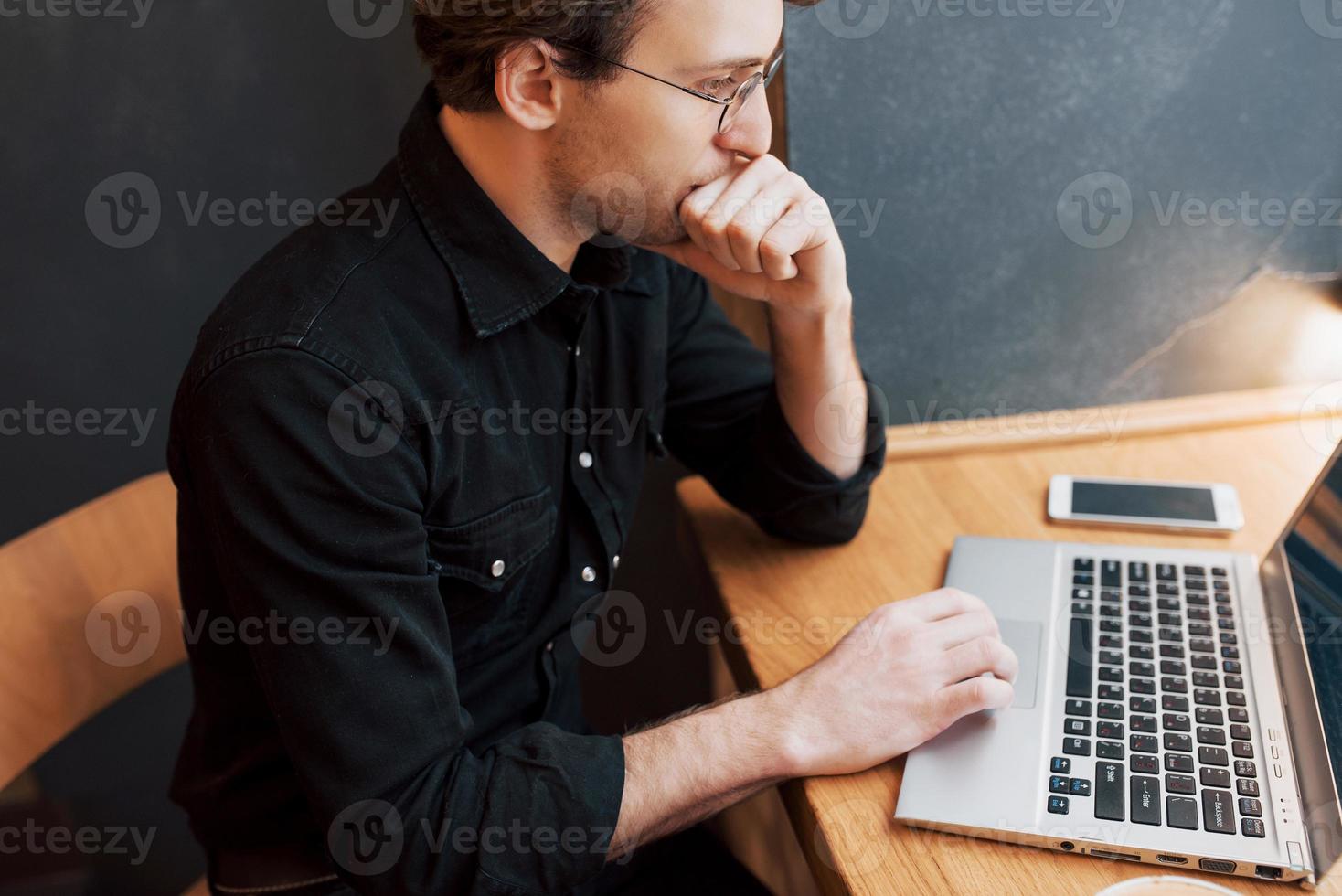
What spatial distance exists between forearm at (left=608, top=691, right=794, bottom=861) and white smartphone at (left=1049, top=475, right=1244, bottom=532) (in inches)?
17.0

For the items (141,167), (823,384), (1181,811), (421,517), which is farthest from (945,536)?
(141,167)

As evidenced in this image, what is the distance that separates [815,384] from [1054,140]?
0.40 metres

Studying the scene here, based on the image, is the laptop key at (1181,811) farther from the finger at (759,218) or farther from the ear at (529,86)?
the ear at (529,86)

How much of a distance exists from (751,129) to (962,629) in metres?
0.46

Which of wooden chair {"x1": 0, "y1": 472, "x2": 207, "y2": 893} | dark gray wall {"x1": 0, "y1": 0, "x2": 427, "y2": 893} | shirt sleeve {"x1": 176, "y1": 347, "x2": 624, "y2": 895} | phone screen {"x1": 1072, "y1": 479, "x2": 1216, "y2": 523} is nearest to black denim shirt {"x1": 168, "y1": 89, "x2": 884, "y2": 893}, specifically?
shirt sleeve {"x1": 176, "y1": 347, "x2": 624, "y2": 895}

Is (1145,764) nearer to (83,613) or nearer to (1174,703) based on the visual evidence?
(1174,703)

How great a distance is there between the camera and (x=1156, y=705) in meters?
0.79

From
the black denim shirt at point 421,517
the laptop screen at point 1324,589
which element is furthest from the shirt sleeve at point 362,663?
the laptop screen at point 1324,589

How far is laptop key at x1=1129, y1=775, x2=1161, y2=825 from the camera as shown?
0.69 meters

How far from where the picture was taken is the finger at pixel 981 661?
810 mm

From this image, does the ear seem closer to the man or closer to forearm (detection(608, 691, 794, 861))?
the man

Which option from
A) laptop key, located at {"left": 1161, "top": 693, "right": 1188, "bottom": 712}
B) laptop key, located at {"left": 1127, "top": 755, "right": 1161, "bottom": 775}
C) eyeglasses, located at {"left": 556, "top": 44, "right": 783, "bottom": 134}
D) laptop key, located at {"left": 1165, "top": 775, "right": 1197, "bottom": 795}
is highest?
eyeglasses, located at {"left": 556, "top": 44, "right": 783, "bottom": 134}

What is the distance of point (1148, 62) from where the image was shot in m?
1.14

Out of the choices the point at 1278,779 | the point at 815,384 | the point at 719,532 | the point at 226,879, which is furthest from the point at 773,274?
the point at 226,879
